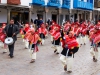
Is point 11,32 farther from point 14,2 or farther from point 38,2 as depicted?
point 38,2

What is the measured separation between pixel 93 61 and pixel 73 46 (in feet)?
10.1

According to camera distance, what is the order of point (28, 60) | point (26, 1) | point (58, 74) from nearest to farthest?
1. point (58, 74)
2. point (28, 60)
3. point (26, 1)

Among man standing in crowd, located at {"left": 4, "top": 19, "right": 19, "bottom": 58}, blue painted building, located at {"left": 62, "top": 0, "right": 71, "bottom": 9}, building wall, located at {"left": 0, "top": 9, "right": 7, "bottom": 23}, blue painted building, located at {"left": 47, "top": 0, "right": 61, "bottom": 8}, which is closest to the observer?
man standing in crowd, located at {"left": 4, "top": 19, "right": 19, "bottom": 58}

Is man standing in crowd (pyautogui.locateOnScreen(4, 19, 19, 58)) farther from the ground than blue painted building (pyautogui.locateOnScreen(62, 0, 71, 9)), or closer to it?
closer to it

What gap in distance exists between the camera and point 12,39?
1278 cm

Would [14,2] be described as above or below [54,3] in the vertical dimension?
below

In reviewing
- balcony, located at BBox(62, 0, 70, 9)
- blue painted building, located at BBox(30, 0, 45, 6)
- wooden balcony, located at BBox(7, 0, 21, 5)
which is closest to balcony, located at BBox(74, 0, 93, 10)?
balcony, located at BBox(62, 0, 70, 9)

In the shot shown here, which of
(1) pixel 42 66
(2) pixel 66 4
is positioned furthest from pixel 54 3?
(1) pixel 42 66

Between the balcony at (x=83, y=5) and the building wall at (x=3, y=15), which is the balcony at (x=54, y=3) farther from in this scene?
the building wall at (x=3, y=15)

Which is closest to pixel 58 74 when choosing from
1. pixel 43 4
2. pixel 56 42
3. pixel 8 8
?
pixel 56 42

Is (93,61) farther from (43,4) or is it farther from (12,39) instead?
(43,4)

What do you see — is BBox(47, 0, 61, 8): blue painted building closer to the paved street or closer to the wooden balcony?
the wooden balcony

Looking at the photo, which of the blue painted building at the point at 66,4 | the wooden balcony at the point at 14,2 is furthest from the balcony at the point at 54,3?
the wooden balcony at the point at 14,2

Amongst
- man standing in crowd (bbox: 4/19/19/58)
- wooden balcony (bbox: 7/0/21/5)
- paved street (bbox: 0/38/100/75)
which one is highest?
wooden balcony (bbox: 7/0/21/5)
